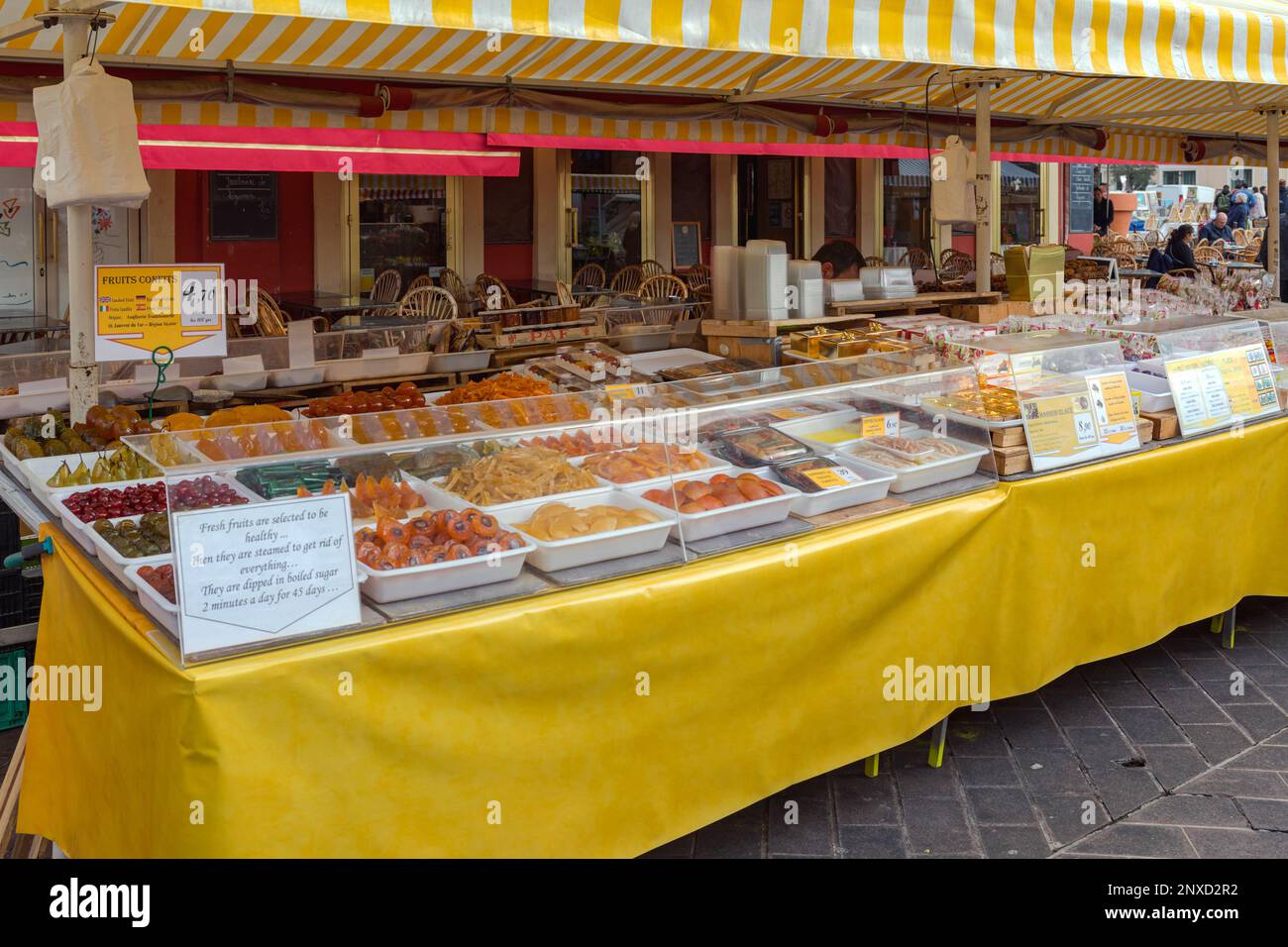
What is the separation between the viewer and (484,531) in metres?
3.19

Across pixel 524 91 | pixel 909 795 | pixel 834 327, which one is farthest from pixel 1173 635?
pixel 524 91

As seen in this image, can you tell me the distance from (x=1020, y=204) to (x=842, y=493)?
1450cm

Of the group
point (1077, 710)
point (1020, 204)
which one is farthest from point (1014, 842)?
point (1020, 204)

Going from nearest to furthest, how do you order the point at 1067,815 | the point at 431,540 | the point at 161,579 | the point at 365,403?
the point at 161,579 < the point at 431,540 < the point at 1067,815 < the point at 365,403

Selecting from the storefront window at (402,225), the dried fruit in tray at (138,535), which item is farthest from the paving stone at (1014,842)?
the storefront window at (402,225)

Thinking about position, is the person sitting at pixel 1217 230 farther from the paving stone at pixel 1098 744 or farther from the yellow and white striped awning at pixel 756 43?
the paving stone at pixel 1098 744

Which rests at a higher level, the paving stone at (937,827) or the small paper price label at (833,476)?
the small paper price label at (833,476)

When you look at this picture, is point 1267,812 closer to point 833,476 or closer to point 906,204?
point 833,476

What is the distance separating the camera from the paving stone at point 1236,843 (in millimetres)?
3525

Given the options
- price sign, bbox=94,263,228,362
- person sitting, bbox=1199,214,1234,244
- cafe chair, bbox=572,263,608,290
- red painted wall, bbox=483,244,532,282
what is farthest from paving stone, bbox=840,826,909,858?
person sitting, bbox=1199,214,1234,244

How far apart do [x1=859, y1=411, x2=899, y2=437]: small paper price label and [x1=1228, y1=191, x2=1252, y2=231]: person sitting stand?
2134 centimetres

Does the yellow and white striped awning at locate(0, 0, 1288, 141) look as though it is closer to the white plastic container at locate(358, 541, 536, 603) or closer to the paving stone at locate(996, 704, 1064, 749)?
the white plastic container at locate(358, 541, 536, 603)

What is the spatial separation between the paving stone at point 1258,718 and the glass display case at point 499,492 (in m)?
1.37

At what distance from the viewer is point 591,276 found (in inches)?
497
